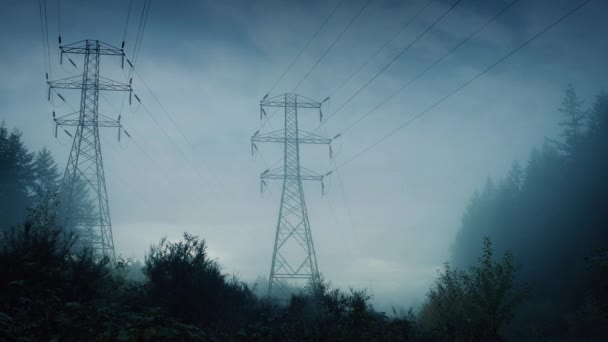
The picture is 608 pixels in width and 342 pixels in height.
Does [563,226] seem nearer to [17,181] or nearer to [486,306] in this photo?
[486,306]

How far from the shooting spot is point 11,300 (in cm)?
930

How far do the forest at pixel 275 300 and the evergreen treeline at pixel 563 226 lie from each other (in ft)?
0.52

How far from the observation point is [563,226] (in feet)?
161

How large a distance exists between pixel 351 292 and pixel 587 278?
116 ft

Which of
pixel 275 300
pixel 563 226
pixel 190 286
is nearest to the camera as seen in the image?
pixel 190 286

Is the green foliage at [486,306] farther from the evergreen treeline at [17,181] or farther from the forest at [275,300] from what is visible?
the evergreen treeline at [17,181]

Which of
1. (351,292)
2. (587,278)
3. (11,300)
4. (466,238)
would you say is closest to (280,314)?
(351,292)

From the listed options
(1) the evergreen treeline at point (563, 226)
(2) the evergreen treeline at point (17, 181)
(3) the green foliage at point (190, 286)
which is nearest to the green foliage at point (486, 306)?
(3) the green foliage at point (190, 286)

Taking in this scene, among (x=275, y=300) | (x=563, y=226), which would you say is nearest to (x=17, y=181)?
(x=275, y=300)

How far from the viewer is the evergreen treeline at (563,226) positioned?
124 ft

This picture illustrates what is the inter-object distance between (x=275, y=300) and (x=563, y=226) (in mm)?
43245

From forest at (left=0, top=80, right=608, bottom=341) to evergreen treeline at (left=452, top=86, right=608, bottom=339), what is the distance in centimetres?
16

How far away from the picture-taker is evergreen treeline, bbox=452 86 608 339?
124ft

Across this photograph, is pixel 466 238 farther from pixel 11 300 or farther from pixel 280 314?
pixel 11 300
